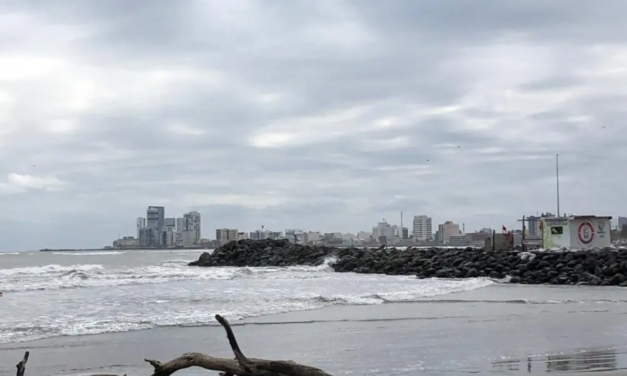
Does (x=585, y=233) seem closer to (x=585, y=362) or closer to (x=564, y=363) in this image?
(x=585, y=362)

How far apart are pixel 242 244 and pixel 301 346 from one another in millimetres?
39300

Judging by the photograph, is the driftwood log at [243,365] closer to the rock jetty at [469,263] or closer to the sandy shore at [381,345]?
the sandy shore at [381,345]

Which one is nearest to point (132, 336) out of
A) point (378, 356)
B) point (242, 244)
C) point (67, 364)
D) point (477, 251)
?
point (67, 364)

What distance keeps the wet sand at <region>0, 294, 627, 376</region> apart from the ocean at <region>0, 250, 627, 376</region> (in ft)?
0.06

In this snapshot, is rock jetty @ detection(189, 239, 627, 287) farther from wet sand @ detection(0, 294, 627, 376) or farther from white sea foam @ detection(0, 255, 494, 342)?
wet sand @ detection(0, 294, 627, 376)

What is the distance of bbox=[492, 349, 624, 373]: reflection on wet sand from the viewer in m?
8.26

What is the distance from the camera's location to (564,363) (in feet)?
28.5

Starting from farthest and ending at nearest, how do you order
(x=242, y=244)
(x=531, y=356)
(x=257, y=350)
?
(x=242, y=244) < (x=257, y=350) < (x=531, y=356)

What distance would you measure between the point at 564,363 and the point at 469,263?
72.0ft

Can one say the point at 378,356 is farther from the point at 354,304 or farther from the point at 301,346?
the point at 354,304

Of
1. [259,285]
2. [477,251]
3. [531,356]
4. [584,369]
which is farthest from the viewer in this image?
[477,251]

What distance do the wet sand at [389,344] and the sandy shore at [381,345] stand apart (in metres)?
0.01

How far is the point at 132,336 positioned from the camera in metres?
12.1

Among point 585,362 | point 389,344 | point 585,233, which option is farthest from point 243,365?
point 585,233
